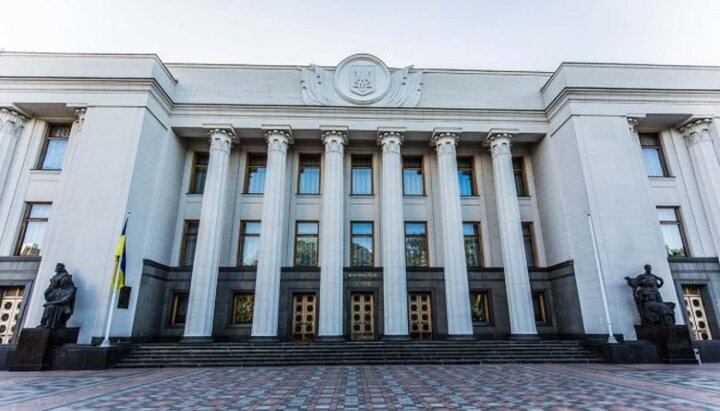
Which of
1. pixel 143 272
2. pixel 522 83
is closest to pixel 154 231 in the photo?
pixel 143 272

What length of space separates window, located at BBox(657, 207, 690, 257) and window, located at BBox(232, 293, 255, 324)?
1835 cm

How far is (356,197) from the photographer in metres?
18.4

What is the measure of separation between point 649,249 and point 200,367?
17058mm

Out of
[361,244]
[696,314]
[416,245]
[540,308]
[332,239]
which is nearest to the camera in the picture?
[696,314]

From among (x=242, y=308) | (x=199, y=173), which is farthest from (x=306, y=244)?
(x=199, y=173)

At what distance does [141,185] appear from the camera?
15.0m

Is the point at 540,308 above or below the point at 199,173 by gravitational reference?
below

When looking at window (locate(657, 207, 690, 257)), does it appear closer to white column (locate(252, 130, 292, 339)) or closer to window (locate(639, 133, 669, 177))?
window (locate(639, 133, 669, 177))

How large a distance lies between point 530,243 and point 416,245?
566cm

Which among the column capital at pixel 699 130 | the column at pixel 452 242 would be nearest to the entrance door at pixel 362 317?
the column at pixel 452 242

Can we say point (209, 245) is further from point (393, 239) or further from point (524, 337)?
point (524, 337)

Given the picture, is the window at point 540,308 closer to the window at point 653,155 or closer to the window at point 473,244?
the window at point 473,244

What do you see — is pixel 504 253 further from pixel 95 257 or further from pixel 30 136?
pixel 30 136

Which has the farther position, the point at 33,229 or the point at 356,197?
the point at 356,197
